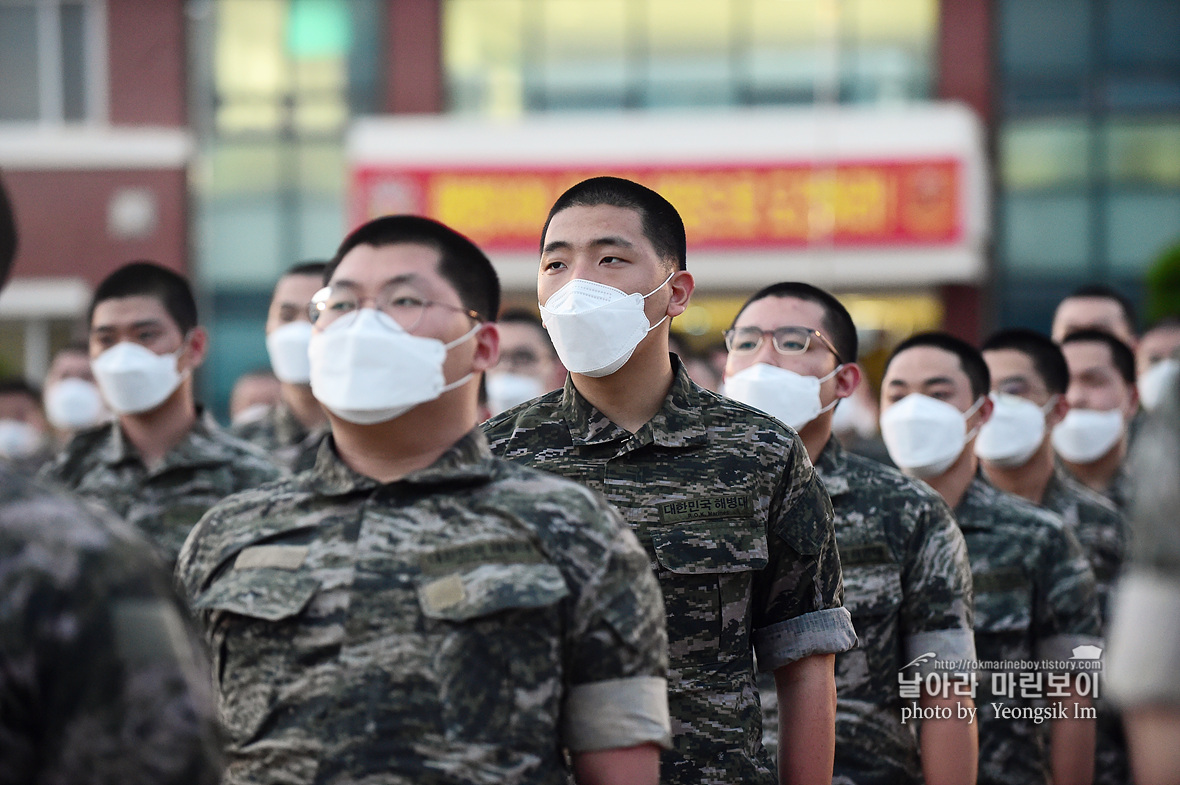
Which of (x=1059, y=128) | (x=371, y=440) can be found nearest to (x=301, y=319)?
(x=371, y=440)

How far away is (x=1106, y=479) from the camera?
21.7 feet

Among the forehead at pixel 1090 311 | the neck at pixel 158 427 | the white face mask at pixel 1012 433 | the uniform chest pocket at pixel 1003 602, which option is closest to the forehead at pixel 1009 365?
the white face mask at pixel 1012 433

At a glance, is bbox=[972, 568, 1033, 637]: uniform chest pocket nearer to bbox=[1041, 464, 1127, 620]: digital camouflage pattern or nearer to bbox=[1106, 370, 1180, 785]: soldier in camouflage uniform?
bbox=[1041, 464, 1127, 620]: digital camouflage pattern

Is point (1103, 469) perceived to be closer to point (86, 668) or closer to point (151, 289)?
point (151, 289)

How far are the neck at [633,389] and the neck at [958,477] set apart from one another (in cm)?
183

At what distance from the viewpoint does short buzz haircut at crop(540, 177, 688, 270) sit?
10.7 ft

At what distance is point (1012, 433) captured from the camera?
547cm

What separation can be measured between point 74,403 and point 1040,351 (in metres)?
5.77

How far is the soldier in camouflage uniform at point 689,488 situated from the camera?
121 inches

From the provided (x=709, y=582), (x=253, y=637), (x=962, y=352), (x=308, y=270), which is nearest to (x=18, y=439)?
(x=308, y=270)

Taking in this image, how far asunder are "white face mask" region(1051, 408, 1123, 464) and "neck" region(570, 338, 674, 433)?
367 cm

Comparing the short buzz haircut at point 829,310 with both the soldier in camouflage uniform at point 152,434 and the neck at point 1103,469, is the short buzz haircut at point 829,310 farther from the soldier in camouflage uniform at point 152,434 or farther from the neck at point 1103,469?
the neck at point 1103,469

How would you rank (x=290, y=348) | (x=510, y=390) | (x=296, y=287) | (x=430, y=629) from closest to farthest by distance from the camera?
(x=430, y=629) → (x=290, y=348) → (x=296, y=287) → (x=510, y=390)

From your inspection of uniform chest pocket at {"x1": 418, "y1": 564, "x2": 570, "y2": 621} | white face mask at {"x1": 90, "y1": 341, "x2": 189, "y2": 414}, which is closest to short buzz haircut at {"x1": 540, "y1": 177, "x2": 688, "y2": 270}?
uniform chest pocket at {"x1": 418, "y1": 564, "x2": 570, "y2": 621}
